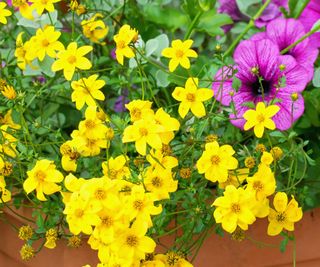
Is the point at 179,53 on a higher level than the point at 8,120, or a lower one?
higher

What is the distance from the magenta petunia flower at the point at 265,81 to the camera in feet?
2.23

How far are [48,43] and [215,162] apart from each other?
201 millimetres

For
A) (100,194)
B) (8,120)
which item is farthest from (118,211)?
(8,120)

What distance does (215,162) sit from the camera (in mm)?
565

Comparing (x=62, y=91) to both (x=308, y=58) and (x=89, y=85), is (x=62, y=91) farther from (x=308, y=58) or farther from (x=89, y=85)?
(x=308, y=58)

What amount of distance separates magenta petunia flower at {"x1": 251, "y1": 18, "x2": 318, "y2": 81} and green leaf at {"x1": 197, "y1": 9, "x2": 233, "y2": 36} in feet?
0.18

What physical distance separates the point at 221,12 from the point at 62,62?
29cm

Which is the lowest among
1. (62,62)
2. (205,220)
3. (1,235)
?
(1,235)

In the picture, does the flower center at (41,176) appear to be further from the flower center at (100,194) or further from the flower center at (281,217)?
the flower center at (281,217)

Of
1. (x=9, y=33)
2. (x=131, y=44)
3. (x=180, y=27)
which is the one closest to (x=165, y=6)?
(x=180, y=27)

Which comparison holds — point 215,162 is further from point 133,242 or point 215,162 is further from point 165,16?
point 165,16

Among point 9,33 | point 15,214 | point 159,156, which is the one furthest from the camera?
point 9,33

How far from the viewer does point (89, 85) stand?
2.04 feet

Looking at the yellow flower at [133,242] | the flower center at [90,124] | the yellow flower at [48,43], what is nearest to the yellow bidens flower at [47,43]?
the yellow flower at [48,43]
